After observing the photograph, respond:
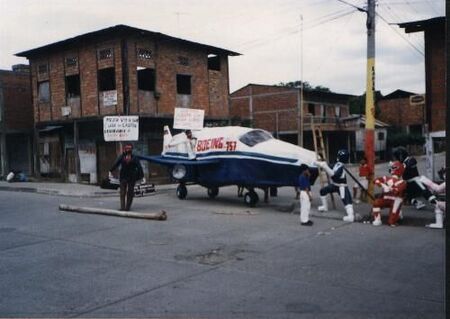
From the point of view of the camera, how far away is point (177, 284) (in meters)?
6.56

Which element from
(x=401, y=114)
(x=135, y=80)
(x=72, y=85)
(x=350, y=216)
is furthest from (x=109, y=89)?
(x=401, y=114)

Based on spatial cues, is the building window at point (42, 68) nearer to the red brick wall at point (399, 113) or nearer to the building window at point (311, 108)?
the building window at point (311, 108)

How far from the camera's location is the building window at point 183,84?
25547mm

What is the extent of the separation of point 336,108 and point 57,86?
24.1m

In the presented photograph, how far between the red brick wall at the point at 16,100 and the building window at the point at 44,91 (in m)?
3.34

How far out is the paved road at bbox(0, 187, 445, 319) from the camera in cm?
561

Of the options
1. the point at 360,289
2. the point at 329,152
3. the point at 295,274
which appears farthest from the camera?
the point at 329,152

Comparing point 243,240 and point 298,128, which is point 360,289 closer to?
point 243,240

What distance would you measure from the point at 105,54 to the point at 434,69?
47.9 feet

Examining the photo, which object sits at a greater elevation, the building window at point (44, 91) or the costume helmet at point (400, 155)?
the building window at point (44, 91)

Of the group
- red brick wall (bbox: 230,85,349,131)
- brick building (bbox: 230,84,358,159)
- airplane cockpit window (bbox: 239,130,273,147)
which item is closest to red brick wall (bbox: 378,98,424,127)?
brick building (bbox: 230,84,358,159)

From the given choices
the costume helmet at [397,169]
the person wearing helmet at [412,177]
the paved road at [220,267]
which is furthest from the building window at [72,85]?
the person wearing helmet at [412,177]

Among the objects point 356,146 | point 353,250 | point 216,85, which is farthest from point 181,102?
point 356,146

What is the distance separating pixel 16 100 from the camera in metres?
29.4
